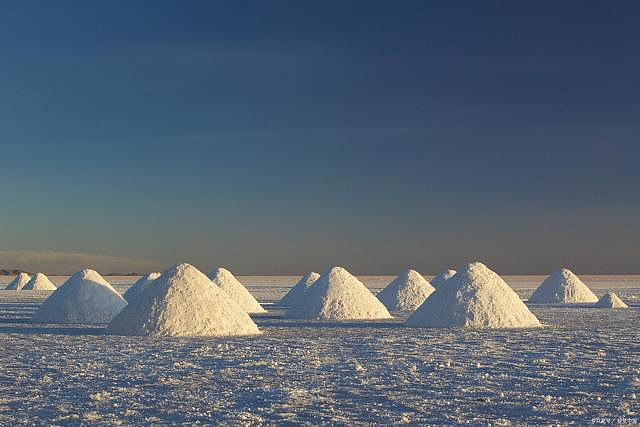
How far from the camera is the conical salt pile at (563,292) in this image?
53.5 meters

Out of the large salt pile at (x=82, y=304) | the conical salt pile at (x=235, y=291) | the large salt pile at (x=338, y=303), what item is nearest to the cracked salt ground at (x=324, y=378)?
the large salt pile at (x=82, y=304)

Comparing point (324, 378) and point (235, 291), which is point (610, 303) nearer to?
point (235, 291)

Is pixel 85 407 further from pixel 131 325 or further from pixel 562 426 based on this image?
pixel 131 325

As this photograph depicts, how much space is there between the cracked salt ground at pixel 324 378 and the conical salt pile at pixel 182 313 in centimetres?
105

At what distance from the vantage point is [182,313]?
26.4m

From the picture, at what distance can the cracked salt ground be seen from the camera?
489 inches

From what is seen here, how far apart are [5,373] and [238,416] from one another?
7.58 m

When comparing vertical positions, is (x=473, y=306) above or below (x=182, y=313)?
above

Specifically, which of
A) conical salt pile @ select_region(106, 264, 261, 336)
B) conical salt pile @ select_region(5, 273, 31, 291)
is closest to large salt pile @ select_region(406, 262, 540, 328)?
conical salt pile @ select_region(106, 264, 261, 336)

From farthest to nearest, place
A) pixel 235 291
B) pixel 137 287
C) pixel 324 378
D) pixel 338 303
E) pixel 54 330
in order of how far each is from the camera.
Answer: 1. pixel 137 287
2. pixel 235 291
3. pixel 338 303
4. pixel 54 330
5. pixel 324 378

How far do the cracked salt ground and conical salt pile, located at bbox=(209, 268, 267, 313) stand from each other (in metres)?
15.3

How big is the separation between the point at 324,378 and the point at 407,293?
31328 millimetres

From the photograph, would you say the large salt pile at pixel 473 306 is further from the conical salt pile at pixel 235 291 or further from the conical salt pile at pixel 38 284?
the conical salt pile at pixel 38 284

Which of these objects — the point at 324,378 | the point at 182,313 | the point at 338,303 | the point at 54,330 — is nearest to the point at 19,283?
the point at 338,303
